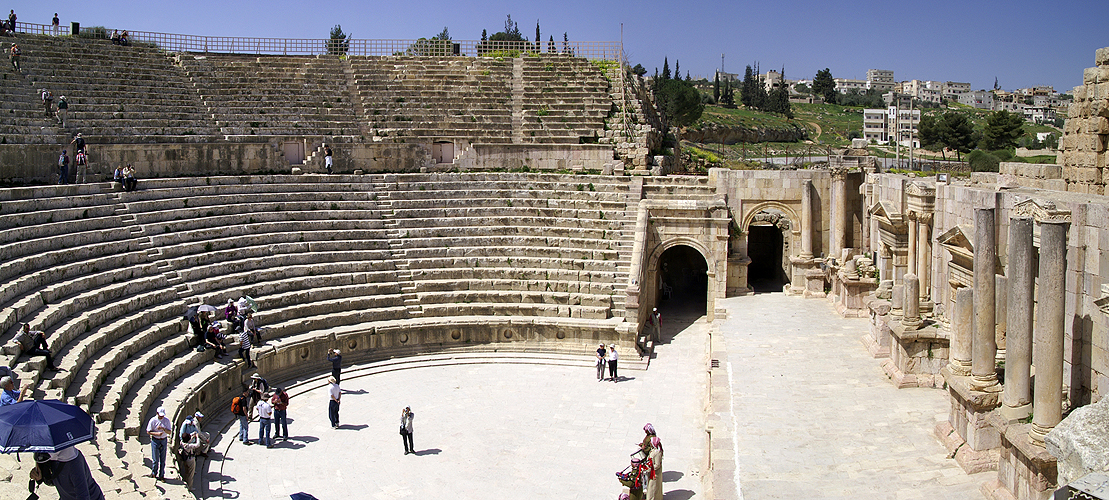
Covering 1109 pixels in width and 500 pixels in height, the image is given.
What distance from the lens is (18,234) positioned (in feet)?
61.8

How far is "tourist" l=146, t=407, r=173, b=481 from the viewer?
12695 mm

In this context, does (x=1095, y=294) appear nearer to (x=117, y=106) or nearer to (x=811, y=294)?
(x=811, y=294)

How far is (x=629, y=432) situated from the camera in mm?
16828

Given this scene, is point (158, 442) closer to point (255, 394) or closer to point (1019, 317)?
point (255, 394)

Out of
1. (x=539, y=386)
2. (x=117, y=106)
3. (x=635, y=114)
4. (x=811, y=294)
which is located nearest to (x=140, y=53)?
(x=117, y=106)

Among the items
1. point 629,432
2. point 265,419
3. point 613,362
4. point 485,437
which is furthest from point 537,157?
point 265,419

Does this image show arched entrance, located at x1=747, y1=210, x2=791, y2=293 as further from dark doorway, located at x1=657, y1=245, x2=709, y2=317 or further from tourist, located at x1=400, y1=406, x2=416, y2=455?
tourist, located at x1=400, y1=406, x2=416, y2=455

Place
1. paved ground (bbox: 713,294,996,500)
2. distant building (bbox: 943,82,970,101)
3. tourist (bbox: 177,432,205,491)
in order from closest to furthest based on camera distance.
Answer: paved ground (bbox: 713,294,996,500), tourist (bbox: 177,432,205,491), distant building (bbox: 943,82,970,101)

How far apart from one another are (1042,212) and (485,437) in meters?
10.0

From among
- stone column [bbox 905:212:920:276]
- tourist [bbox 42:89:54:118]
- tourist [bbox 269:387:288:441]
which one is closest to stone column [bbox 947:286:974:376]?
stone column [bbox 905:212:920:276]

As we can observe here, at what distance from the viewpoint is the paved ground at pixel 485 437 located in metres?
14.3

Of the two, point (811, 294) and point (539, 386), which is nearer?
point (539, 386)

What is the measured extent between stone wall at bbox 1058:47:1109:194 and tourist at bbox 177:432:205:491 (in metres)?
16.4

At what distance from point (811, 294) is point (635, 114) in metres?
9.58
